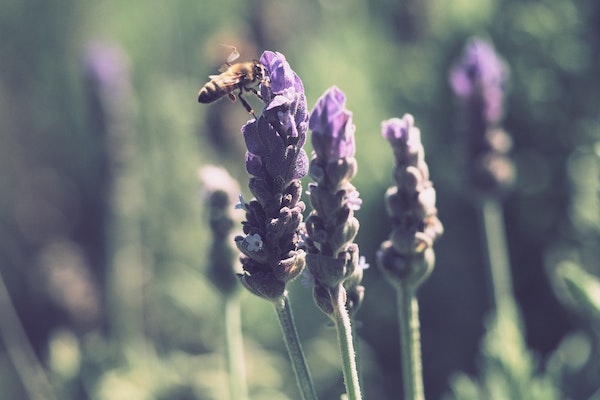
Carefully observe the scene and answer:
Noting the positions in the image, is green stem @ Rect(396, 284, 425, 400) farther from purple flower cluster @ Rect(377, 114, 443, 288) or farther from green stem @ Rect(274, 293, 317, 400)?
green stem @ Rect(274, 293, 317, 400)

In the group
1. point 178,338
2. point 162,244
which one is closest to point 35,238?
point 162,244

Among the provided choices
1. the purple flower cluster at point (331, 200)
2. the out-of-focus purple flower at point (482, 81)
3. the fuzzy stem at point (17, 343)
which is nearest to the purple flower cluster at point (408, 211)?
the purple flower cluster at point (331, 200)

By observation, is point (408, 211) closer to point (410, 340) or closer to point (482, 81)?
point (410, 340)

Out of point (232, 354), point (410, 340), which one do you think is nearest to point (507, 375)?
point (410, 340)

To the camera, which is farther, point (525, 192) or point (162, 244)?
point (162, 244)

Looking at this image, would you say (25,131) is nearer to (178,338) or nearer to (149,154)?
(149,154)

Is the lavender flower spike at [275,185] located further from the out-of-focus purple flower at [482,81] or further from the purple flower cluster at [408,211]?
the out-of-focus purple flower at [482,81]

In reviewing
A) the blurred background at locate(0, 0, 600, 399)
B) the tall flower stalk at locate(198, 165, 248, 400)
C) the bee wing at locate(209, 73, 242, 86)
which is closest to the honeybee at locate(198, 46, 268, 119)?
the bee wing at locate(209, 73, 242, 86)

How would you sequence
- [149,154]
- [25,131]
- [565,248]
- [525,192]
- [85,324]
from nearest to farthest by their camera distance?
[565,248] < [525,192] < [85,324] < [149,154] < [25,131]
